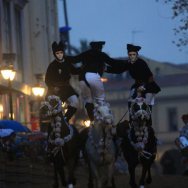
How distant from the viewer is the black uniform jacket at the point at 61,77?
21.4 meters

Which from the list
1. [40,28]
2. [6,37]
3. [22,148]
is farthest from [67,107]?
[40,28]

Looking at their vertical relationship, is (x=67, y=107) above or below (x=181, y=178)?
above

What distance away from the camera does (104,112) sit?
1938 centimetres

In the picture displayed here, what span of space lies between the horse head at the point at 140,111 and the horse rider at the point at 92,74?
73cm

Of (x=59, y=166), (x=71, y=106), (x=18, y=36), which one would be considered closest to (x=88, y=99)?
(x=71, y=106)

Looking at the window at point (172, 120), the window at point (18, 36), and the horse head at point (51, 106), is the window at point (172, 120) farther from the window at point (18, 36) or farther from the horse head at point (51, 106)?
the horse head at point (51, 106)

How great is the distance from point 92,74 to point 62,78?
0.94 meters

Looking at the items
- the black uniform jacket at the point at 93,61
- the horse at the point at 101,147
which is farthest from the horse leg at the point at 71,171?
the black uniform jacket at the point at 93,61

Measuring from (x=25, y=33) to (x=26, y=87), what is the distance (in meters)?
3.58

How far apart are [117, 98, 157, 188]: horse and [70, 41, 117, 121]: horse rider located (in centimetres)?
86

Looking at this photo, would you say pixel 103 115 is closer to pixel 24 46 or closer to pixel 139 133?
pixel 139 133

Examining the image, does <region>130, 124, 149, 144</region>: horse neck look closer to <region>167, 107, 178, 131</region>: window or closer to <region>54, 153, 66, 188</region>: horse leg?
<region>54, 153, 66, 188</region>: horse leg

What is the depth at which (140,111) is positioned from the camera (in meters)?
20.6

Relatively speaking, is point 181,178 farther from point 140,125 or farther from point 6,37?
point 6,37
